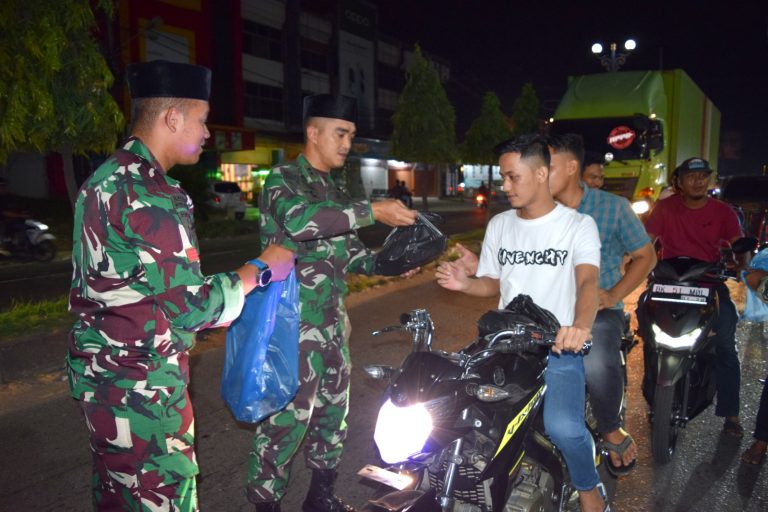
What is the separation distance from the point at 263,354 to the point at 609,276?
81.8 inches

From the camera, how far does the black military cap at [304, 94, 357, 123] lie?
2980mm

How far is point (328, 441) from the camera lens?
3.03 metres

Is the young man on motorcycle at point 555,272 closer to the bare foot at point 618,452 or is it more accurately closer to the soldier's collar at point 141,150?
the bare foot at point 618,452

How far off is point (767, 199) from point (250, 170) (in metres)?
29.4

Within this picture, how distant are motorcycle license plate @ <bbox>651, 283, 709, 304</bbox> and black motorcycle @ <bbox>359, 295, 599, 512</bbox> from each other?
1.79 metres

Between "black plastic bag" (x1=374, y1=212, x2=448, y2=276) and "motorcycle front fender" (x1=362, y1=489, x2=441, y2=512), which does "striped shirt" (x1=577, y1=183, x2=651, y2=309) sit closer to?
"black plastic bag" (x1=374, y1=212, x2=448, y2=276)

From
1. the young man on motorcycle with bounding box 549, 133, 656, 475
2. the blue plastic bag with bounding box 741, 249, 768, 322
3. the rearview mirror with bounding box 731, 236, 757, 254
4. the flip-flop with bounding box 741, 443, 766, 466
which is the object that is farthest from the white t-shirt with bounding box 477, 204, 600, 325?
the flip-flop with bounding box 741, 443, 766, 466

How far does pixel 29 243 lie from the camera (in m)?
12.5

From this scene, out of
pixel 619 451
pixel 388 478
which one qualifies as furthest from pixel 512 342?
pixel 619 451

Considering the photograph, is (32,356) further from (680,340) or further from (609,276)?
(680,340)

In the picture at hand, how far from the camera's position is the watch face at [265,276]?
2.11m

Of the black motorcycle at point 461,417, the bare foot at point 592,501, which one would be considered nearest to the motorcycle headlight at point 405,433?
the black motorcycle at point 461,417

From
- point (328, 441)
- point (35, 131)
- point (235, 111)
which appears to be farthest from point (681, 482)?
point (235, 111)

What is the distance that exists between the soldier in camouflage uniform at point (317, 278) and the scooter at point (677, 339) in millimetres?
1944
